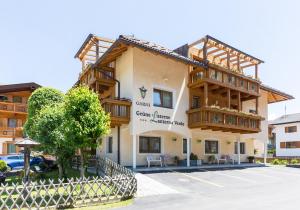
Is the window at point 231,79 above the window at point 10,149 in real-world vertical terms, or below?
above

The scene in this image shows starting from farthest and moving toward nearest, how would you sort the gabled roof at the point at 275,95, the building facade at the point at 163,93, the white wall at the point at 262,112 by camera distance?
the gabled roof at the point at 275,95 < the white wall at the point at 262,112 < the building facade at the point at 163,93

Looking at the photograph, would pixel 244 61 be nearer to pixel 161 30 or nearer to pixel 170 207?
pixel 161 30

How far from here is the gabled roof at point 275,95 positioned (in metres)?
29.2

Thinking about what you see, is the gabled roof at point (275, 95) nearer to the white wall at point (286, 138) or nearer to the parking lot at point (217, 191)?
the parking lot at point (217, 191)

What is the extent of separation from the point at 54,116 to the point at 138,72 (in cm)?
673

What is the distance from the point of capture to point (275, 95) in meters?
31.9

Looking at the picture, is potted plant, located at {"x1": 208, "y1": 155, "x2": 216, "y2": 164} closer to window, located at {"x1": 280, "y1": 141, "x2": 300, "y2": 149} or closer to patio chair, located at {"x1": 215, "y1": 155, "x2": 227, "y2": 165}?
patio chair, located at {"x1": 215, "y1": 155, "x2": 227, "y2": 165}

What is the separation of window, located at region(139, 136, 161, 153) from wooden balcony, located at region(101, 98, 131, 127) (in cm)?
320

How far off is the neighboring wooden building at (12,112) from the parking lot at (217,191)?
81.7ft

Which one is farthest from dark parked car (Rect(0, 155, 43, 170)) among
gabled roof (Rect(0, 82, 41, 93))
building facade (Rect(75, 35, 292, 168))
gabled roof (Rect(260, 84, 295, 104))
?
gabled roof (Rect(260, 84, 295, 104))

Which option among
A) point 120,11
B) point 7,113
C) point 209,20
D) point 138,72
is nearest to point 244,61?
point 209,20

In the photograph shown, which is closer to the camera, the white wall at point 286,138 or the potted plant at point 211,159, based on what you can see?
the potted plant at point 211,159

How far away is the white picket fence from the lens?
10.7 m

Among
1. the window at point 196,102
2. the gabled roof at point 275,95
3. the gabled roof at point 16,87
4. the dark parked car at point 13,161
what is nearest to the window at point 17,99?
the gabled roof at point 16,87
